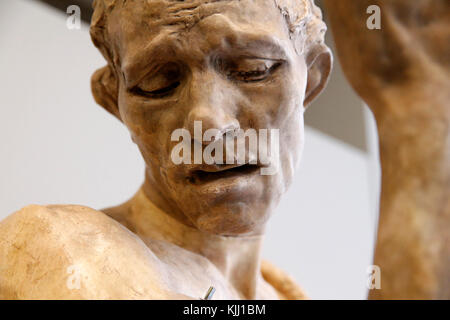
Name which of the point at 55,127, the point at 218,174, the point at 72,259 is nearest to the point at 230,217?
the point at 218,174

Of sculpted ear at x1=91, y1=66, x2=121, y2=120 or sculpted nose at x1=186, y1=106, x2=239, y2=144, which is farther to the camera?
sculpted ear at x1=91, y1=66, x2=121, y2=120

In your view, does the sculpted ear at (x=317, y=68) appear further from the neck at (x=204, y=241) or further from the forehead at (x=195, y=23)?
the neck at (x=204, y=241)

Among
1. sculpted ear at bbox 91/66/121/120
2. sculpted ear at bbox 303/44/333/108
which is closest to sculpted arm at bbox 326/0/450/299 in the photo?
sculpted ear at bbox 303/44/333/108

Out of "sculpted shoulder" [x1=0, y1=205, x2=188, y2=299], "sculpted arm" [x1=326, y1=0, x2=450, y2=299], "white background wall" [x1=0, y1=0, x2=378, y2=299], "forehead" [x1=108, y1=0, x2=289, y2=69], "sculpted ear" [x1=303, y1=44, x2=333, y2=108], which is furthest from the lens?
"white background wall" [x1=0, y1=0, x2=378, y2=299]

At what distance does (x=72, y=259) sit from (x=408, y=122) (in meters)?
0.57

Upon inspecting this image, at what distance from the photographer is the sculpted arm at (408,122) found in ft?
2.86

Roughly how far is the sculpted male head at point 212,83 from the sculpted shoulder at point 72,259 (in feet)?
0.55

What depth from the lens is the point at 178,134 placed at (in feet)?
4.20

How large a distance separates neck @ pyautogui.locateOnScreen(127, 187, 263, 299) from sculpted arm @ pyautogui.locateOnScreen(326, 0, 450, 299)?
0.62 meters

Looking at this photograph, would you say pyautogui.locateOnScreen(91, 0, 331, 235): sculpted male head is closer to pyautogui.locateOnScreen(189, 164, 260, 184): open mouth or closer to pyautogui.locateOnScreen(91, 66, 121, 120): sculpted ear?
pyautogui.locateOnScreen(189, 164, 260, 184): open mouth

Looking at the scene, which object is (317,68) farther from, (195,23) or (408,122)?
(408,122)

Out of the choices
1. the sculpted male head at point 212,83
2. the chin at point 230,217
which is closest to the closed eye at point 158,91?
the sculpted male head at point 212,83

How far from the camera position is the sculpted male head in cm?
125
